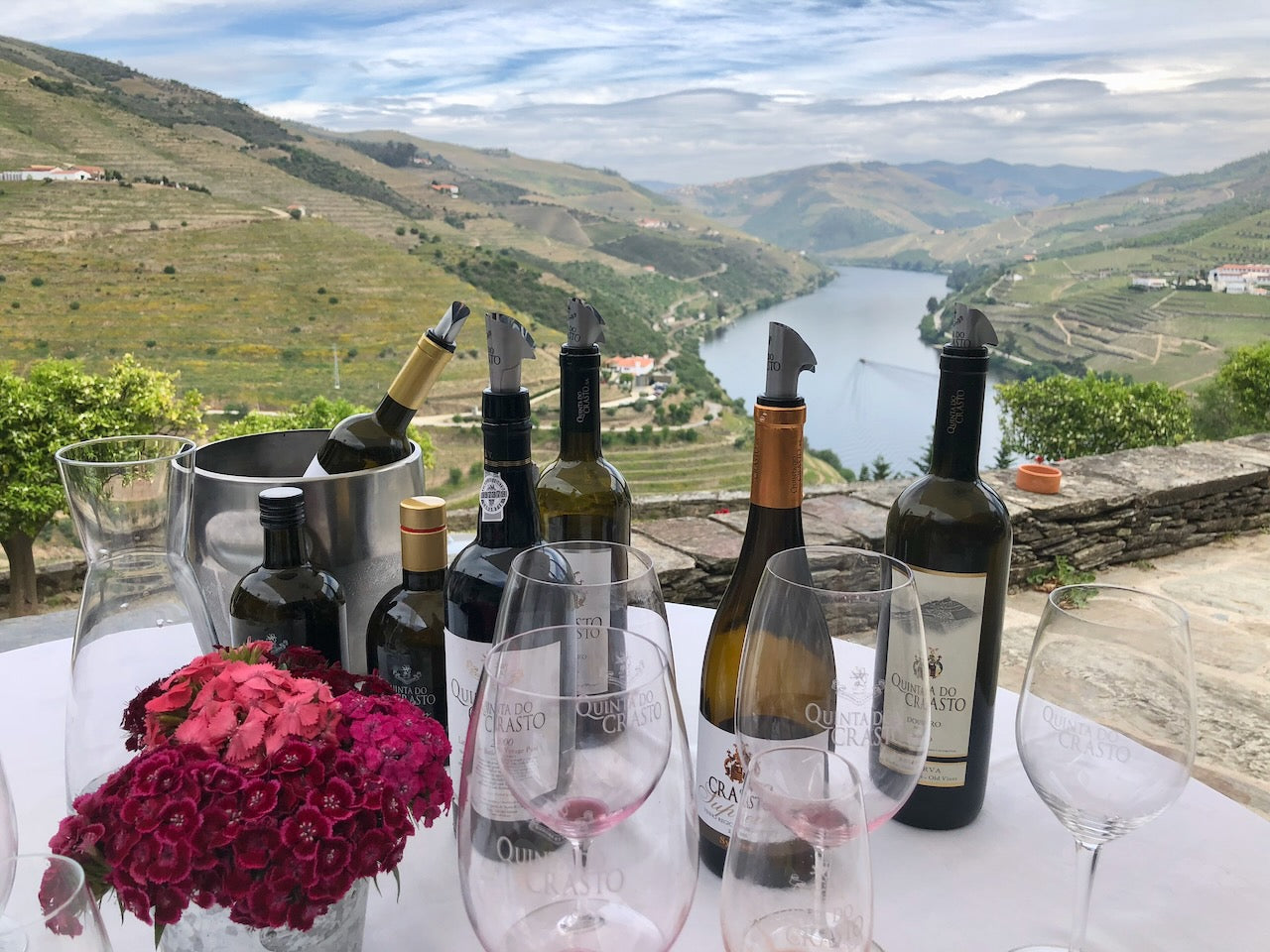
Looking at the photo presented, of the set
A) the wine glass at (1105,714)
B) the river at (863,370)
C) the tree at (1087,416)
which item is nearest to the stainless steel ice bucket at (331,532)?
the wine glass at (1105,714)

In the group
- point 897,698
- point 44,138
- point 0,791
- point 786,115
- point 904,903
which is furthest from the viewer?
point 786,115

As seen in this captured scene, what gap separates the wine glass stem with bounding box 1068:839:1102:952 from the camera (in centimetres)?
64

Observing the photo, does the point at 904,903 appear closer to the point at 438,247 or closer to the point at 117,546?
the point at 117,546

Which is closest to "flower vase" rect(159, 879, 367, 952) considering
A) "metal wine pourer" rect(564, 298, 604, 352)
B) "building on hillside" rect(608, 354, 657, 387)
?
"metal wine pourer" rect(564, 298, 604, 352)

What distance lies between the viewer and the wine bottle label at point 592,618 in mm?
503

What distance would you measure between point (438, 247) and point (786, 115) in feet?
65.4

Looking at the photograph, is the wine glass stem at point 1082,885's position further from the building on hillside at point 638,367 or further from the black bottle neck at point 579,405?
the building on hillside at point 638,367

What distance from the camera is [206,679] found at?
1.91 feet

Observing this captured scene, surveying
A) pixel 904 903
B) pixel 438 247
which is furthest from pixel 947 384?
pixel 438 247

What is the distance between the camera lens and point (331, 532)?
82cm

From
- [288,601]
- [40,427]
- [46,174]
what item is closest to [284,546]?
[288,601]

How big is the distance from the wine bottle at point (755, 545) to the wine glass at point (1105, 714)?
0.21 m

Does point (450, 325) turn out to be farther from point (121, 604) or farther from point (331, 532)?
point (121, 604)

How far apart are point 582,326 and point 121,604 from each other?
46cm
